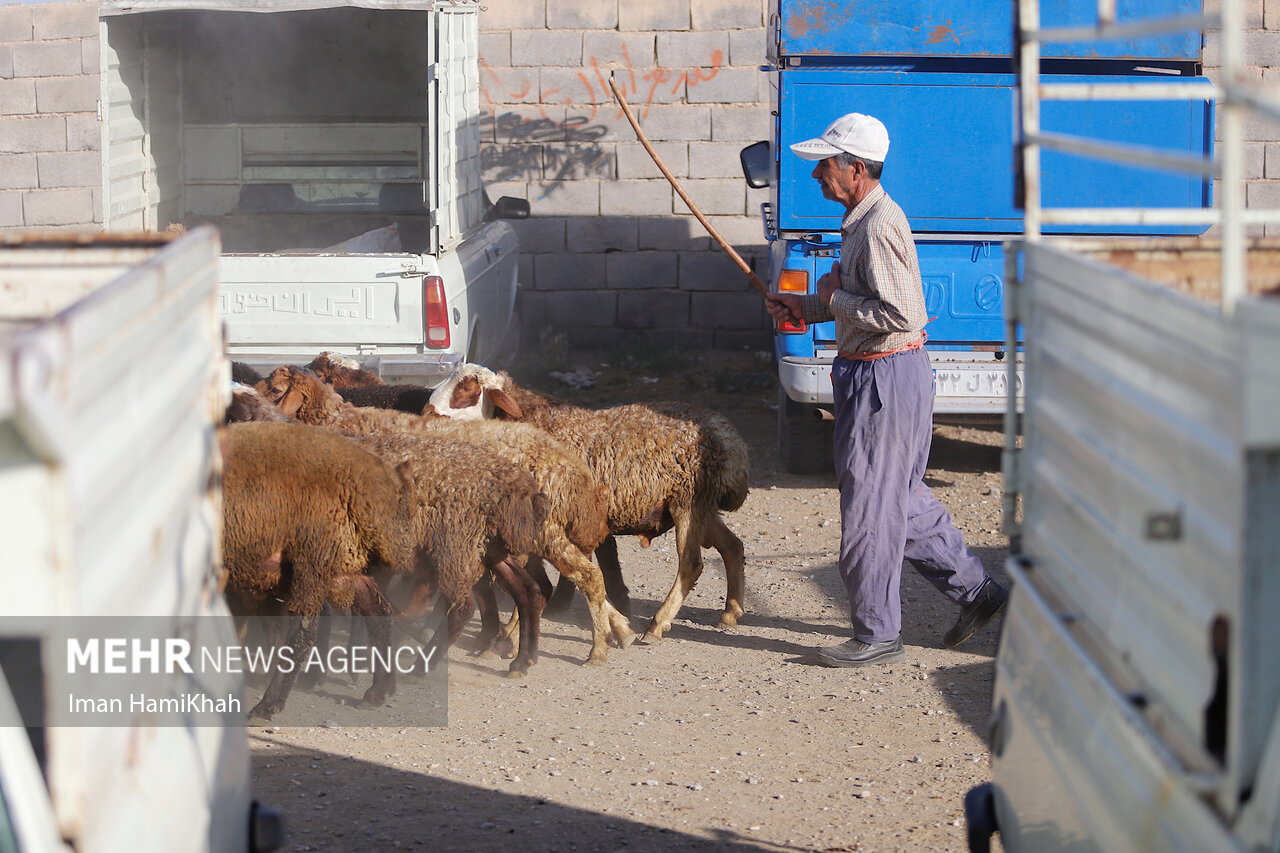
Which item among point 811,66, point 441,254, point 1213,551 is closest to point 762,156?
point 811,66

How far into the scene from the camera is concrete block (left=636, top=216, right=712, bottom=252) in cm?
1251

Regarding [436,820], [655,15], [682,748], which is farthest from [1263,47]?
[436,820]

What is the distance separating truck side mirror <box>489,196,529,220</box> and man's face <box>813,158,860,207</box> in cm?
522

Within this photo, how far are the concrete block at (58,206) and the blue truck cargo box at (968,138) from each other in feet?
25.2

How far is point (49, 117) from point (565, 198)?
5.04 metres

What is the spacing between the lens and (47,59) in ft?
39.3

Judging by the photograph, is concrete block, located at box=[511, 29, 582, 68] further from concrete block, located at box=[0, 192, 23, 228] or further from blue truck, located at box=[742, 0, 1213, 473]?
concrete block, located at box=[0, 192, 23, 228]

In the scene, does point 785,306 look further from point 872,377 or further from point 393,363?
point 393,363

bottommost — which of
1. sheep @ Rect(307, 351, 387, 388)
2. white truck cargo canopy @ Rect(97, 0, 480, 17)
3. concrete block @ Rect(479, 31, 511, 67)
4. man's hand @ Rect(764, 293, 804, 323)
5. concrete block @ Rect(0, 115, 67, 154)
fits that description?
sheep @ Rect(307, 351, 387, 388)

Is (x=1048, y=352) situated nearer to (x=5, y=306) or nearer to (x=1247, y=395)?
(x=1247, y=395)

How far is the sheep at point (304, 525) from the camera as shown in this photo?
4656 mm

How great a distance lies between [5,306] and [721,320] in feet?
33.7

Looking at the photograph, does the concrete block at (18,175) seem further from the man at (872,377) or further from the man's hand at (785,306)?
the man at (872,377)

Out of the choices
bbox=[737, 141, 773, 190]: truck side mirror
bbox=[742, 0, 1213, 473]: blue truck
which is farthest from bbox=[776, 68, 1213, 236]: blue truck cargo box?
bbox=[737, 141, 773, 190]: truck side mirror
